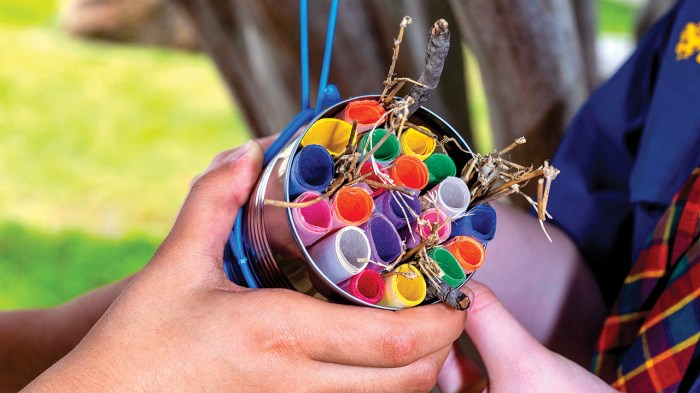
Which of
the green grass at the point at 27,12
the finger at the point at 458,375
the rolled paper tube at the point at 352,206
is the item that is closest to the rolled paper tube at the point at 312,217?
the rolled paper tube at the point at 352,206

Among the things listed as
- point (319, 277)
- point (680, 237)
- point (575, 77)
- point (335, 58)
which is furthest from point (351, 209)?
point (575, 77)

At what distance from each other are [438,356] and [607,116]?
0.48 meters

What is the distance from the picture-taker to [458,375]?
69 cm

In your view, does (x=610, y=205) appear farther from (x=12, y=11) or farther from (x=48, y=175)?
(x=12, y=11)

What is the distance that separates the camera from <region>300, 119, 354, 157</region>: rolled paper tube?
51 centimetres

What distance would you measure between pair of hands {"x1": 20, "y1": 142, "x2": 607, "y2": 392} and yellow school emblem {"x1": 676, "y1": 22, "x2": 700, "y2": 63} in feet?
1.55

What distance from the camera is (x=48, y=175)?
2447mm

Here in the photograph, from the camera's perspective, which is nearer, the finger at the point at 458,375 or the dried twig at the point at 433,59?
the dried twig at the point at 433,59

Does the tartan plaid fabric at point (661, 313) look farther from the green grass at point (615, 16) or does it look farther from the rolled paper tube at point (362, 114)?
the green grass at point (615, 16)

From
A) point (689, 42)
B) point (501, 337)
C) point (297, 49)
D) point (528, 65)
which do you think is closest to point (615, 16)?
point (528, 65)

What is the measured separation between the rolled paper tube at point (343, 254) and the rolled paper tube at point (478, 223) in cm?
8

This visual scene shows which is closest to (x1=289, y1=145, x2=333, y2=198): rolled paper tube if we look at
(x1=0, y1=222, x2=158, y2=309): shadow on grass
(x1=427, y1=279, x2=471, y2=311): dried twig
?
(x1=427, y1=279, x2=471, y2=311): dried twig

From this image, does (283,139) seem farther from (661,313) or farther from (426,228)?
(661,313)

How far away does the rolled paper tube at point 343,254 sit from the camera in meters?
0.47
